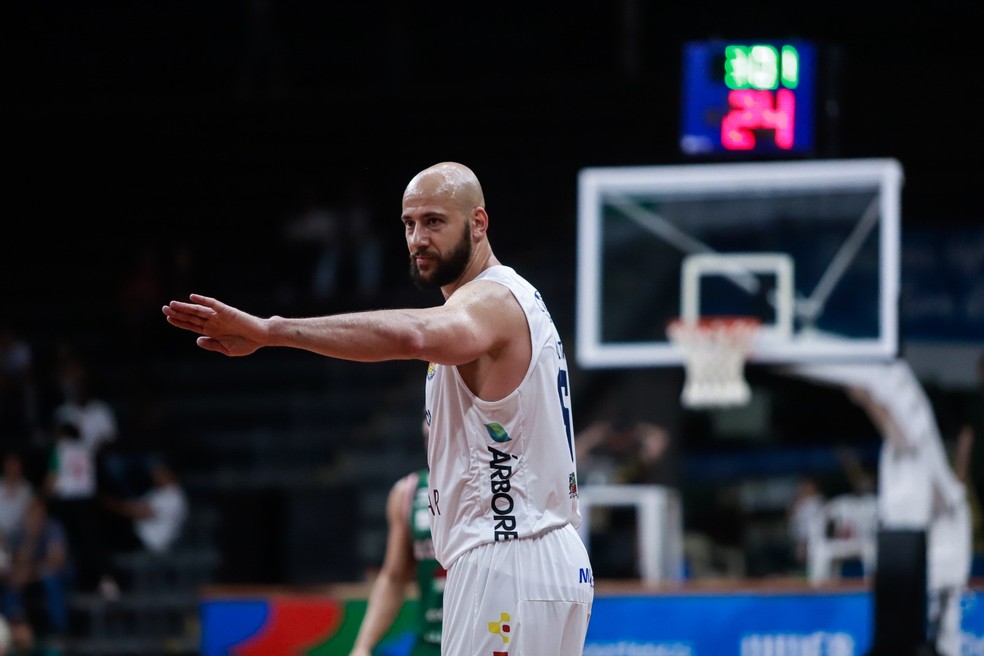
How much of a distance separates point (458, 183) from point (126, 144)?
1871cm

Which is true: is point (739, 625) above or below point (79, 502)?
above

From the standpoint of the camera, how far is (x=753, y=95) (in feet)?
37.2

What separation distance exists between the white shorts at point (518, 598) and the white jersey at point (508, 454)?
0.05 m

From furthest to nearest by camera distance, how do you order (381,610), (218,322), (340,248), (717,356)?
1. (340,248)
2. (717,356)
3. (381,610)
4. (218,322)

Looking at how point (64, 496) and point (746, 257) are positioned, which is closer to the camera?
point (746, 257)

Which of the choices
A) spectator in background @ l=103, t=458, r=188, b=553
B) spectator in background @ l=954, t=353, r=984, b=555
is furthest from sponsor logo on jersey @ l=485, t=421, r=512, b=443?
spectator in background @ l=954, t=353, r=984, b=555

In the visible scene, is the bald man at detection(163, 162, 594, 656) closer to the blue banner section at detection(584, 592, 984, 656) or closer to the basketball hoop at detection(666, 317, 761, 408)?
the blue banner section at detection(584, 592, 984, 656)

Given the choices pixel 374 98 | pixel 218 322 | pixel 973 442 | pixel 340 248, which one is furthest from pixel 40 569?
pixel 218 322

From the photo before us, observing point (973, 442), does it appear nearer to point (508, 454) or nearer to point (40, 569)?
point (40, 569)

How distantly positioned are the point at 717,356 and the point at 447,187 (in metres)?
8.54

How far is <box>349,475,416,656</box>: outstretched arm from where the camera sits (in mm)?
6578

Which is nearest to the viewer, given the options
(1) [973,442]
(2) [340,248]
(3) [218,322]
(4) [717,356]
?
(3) [218,322]

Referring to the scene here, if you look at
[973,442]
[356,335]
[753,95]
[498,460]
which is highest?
[753,95]

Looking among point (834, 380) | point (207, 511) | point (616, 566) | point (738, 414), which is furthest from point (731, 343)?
point (207, 511)
